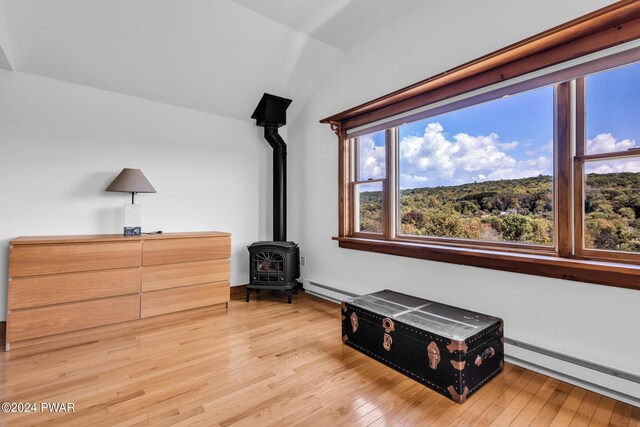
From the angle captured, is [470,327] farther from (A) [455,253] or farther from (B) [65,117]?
(B) [65,117]

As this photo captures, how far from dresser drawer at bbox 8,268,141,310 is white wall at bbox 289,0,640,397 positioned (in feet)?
6.71

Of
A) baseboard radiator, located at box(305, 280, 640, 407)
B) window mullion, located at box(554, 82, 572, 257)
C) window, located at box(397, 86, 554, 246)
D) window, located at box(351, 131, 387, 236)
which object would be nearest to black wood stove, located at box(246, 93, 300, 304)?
window, located at box(351, 131, 387, 236)

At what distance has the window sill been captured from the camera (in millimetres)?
1636

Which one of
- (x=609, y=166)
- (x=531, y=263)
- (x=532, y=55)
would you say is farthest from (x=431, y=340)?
(x=532, y=55)

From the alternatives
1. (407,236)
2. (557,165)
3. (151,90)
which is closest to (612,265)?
(557,165)

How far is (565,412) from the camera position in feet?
5.26

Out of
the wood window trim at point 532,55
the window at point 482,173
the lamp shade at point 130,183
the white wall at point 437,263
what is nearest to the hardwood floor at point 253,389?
the white wall at point 437,263

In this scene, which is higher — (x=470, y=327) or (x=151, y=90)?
(x=151, y=90)

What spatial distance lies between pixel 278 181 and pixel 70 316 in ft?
8.16

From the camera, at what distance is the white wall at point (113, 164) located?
8.98 ft

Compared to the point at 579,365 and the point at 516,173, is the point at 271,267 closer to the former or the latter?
the point at 516,173

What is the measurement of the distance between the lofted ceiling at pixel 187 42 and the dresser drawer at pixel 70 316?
6.94 feet

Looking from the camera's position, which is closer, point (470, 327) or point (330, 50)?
point (470, 327)

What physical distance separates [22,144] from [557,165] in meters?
4.30
